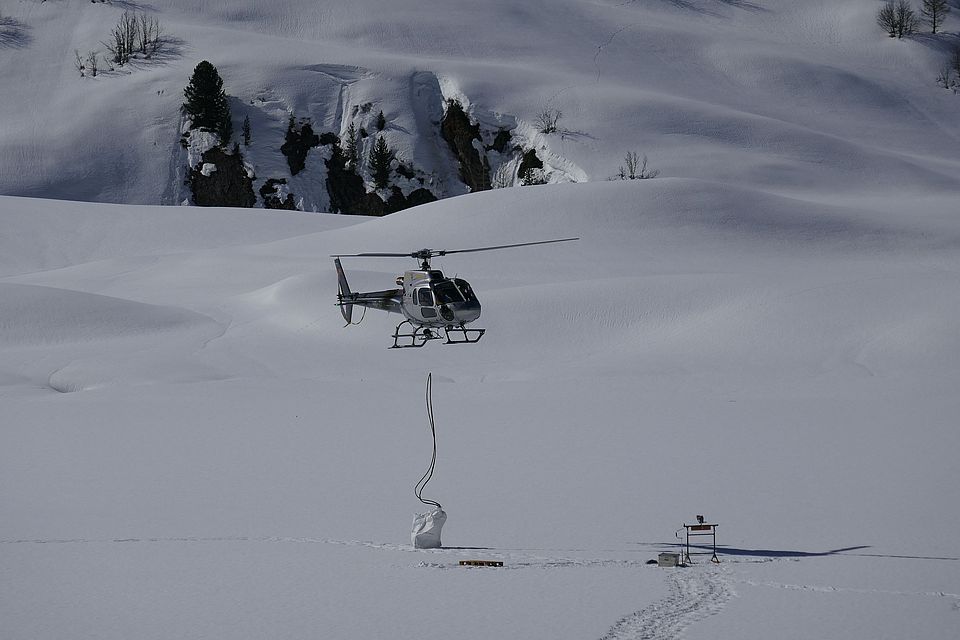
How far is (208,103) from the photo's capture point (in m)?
68.8

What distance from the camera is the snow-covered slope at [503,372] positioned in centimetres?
1410

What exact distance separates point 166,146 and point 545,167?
79.5 ft

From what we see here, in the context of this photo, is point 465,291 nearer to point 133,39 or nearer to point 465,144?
point 465,144

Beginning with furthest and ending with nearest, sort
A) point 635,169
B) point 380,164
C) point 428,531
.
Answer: point 380,164 → point 635,169 → point 428,531

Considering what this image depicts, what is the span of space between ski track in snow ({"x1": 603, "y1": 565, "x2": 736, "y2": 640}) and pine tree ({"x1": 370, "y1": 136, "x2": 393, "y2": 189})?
55.3 metres

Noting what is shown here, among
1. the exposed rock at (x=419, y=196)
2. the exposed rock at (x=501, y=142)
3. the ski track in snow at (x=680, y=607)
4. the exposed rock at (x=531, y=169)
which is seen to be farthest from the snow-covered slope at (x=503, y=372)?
the exposed rock at (x=501, y=142)

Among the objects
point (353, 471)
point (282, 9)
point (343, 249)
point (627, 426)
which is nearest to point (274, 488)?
point (353, 471)

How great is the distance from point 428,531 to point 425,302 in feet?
11.0

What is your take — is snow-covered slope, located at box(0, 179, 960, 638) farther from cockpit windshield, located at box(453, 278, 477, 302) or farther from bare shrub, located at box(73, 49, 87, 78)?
bare shrub, located at box(73, 49, 87, 78)

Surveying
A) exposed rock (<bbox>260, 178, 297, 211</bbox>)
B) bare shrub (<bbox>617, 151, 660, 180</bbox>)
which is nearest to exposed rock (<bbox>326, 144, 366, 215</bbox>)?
exposed rock (<bbox>260, 178, 297, 211</bbox>)

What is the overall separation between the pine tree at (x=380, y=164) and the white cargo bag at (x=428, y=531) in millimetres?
53593


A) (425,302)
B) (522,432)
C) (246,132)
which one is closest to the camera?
(425,302)

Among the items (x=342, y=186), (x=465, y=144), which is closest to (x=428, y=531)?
(x=342, y=186)

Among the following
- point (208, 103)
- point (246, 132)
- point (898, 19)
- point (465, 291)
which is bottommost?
point (246, 132)
